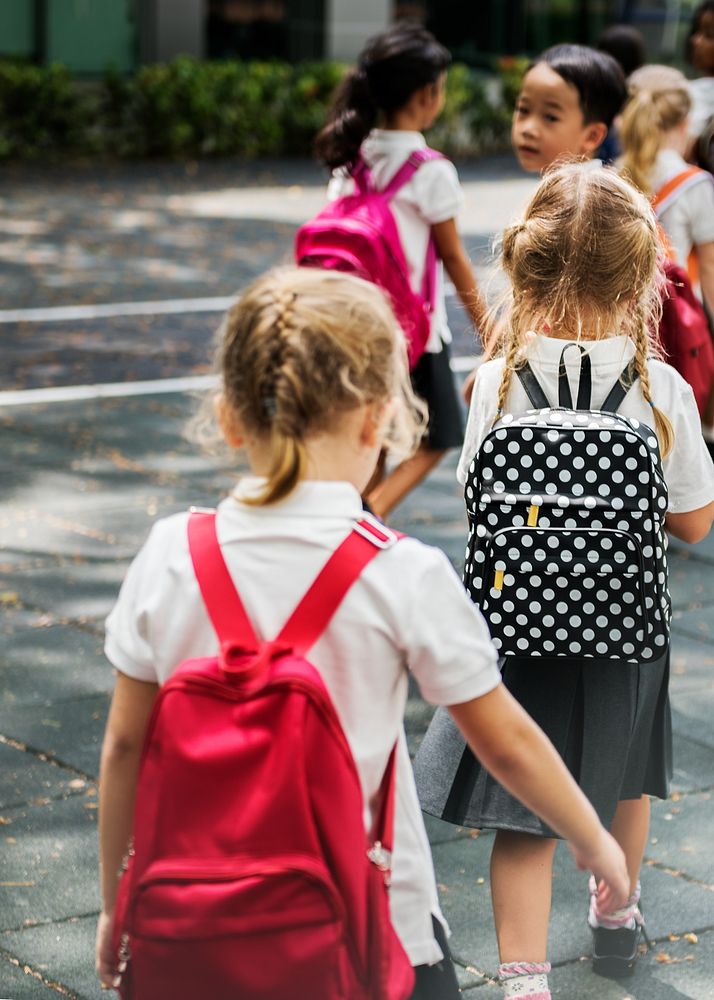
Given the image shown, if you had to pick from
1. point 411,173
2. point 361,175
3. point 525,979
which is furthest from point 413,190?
point 525,979

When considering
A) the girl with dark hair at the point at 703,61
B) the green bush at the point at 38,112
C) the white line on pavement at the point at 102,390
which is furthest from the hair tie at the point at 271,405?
the green bush at the point at 38,112

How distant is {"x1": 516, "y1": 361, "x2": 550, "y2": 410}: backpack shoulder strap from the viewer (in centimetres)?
A: 302

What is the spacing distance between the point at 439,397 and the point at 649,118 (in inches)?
47.5

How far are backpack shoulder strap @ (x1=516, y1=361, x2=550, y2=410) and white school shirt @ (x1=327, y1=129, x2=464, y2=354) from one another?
2.54m

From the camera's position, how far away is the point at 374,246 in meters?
5.32

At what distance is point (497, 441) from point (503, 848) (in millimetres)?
788

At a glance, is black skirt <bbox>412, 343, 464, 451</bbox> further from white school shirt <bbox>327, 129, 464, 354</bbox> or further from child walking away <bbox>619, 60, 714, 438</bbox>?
child walking away <bbox>619, 60, 714, 438</bbox>

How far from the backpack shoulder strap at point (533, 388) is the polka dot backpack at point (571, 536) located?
0.07m

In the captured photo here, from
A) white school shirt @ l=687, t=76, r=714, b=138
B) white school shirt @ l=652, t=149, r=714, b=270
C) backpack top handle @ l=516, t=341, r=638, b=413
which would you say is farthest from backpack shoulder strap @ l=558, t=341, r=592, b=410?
white school shirt @ l=687, t=76, r=714, b=138

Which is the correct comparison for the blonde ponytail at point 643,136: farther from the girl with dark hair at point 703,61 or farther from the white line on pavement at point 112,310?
the white line on pavement at point 112,310

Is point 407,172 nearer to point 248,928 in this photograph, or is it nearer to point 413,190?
point 413,190

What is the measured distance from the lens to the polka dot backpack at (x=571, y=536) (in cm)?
284

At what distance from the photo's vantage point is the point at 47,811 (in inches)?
163

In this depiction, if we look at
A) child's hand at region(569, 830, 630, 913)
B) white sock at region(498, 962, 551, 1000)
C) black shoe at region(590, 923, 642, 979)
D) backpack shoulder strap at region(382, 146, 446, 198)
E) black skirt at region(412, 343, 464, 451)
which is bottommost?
black shoe at region(590, 923, 642, 979)
